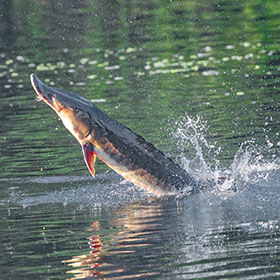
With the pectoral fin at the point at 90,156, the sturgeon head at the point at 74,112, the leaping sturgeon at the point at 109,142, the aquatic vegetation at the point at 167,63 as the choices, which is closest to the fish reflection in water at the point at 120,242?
the leaping sturgeon at the point at 109,142

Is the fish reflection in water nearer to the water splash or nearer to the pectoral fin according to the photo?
the pectoral fin

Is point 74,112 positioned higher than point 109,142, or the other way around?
point 74,112

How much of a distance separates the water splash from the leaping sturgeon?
2.70 feet

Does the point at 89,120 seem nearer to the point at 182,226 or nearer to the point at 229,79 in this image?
the point at 182,226

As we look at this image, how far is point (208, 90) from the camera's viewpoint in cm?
2112

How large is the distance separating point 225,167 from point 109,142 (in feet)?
8.19

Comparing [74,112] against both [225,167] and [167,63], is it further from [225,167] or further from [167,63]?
A: [167,63]

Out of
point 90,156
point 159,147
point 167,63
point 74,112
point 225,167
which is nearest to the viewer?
point 90,156

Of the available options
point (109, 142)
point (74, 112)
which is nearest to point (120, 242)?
point (109, 142)

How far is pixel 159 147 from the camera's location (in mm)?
15539

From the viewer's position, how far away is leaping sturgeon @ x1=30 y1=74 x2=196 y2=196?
12.1m

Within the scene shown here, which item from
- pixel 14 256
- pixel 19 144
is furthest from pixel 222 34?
pixel 14 256

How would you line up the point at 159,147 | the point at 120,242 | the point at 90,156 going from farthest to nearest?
A: the point at 159,147
the point at 90,156
the point at 120,242

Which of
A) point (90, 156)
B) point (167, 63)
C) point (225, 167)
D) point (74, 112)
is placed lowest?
point (225, 167)
